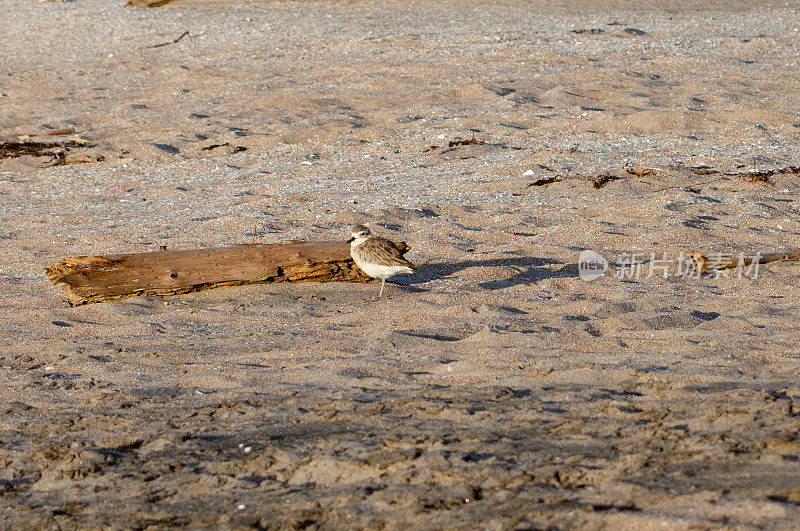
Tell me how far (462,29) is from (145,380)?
41.5ft

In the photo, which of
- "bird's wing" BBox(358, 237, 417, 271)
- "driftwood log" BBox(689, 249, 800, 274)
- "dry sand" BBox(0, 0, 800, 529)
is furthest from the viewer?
"driftwood log" BBox(689, 249, 800, 274)

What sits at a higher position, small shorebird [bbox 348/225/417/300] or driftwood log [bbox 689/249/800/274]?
small shorebird [bbox 348/225/417/300]

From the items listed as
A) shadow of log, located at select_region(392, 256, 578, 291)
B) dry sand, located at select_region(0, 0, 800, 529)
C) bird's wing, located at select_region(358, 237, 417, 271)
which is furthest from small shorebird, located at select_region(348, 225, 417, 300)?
shadow of log, located at select_region(392, 256, 578, 291)

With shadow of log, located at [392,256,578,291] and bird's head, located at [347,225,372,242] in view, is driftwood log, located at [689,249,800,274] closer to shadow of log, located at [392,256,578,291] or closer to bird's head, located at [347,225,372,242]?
shadow of log, located at [392,256,578,291]

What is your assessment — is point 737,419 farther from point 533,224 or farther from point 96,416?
point 533,224

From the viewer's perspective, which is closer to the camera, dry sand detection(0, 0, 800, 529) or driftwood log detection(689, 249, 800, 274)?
dry sand detection(0, 0, 800, 529)

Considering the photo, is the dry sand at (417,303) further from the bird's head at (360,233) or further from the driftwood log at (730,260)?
the bird's head at (360,233)

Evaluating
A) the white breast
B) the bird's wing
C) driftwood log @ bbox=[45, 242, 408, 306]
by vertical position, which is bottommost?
driftwood log @ bbox=[45, 242, 408, 306]

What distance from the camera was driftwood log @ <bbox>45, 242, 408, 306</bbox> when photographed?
6.37 m

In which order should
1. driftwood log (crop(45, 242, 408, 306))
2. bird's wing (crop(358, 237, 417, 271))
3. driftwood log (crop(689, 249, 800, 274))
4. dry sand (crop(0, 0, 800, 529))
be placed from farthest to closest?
driftwood log (crop(689, 249, 800, 274))
driftwood log (crop(45, 242, 408, 306))
bird's wing (crop(358, 237, 417, 271))
dry sand (crop(0, 0, 800, 529))

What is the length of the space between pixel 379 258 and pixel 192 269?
1.32 meters

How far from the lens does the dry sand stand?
12.2 ft

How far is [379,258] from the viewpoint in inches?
241

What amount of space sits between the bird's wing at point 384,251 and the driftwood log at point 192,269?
11.4 inches
